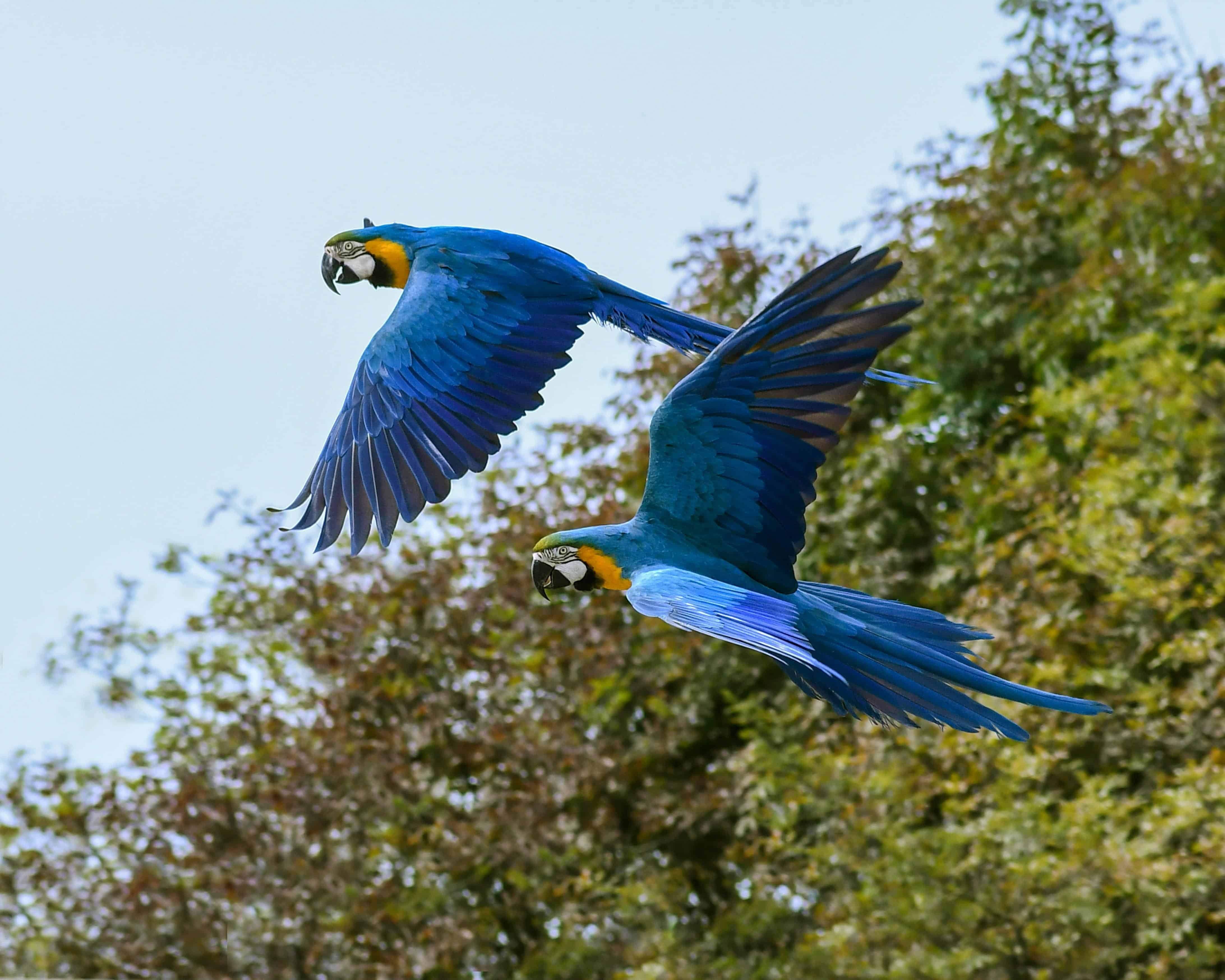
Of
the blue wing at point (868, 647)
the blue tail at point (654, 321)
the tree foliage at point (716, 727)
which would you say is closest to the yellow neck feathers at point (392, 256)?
the blue tail at point (654, 321)

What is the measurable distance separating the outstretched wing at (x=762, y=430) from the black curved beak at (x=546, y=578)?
10 centimetres

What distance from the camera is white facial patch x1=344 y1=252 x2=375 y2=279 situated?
6.47ft

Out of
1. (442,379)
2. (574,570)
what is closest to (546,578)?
(574,570)

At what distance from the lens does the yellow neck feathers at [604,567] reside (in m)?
1.48

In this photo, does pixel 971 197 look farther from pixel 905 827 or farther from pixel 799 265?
pixel 905 827

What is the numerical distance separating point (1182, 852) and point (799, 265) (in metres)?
2.35

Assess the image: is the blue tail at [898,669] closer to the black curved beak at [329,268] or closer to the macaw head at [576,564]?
the macaw head at [576,564]

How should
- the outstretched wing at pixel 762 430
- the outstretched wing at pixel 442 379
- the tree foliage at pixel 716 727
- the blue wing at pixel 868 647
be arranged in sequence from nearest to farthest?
the blue wing at pixel 868 647
the outstretched wing at pixel 762 430
the outstretched wing at pixel 442 379
the tree foliage at pixel 716 727

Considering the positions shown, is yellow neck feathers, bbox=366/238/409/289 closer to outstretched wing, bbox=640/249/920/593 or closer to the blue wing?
outstretched wing, bbox=640/249/920/593

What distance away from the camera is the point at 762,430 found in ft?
4.99

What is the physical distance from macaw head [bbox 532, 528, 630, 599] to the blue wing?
6 centimetres

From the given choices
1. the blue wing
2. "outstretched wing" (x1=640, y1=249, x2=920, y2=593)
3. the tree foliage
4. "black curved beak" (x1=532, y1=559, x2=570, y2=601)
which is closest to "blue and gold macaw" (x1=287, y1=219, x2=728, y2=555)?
"black curved beak" (x1=532, y1=559, x2=570, y2=601)

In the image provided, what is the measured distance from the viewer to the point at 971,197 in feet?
18.0

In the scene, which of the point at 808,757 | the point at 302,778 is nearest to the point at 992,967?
the point at 808,757
